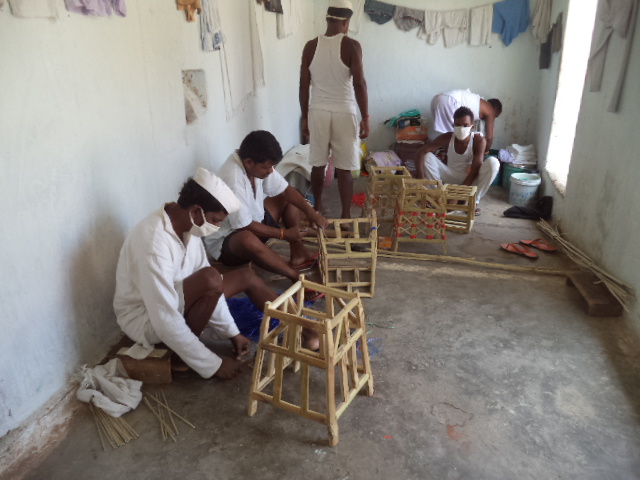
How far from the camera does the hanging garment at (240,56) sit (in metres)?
3.97

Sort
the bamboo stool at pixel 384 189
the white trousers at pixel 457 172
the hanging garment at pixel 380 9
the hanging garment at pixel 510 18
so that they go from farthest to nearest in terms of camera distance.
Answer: the hanging garment at pixel 380 9 → the hanging garment at pixel 510 18 → the white trousers at pixel 457 172 → the bamboo stool at pixel 384 189

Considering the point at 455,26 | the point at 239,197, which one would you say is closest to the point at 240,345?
the point at 239,197

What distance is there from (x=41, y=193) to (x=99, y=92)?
655 millimetres

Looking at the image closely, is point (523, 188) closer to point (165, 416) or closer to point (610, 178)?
point (610, 178)

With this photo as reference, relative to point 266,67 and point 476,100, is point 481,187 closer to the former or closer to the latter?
point 476,100

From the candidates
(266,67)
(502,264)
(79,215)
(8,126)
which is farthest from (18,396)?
(266,67)

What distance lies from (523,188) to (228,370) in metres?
4.10

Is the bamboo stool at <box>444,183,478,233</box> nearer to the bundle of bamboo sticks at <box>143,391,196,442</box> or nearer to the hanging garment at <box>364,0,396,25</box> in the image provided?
the bundle of bamboo sticks at <box>143,391,196,442</box>

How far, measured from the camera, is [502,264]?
3807mm

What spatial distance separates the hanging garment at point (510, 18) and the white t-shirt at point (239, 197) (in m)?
4.53

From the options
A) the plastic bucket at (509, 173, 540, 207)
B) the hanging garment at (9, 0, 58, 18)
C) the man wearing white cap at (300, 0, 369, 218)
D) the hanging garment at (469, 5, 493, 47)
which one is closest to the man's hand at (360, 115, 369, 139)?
the man wearing white cap at (300, 0, 369, 218)

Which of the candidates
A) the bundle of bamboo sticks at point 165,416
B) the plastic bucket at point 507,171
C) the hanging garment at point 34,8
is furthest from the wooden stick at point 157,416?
the plastic bucket at point 507,171

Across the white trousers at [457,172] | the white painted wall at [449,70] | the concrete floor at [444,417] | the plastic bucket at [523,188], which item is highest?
the white painted wall at [449,70]

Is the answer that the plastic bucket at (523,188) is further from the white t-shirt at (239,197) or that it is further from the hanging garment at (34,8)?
the hanging garment at (34,8)
